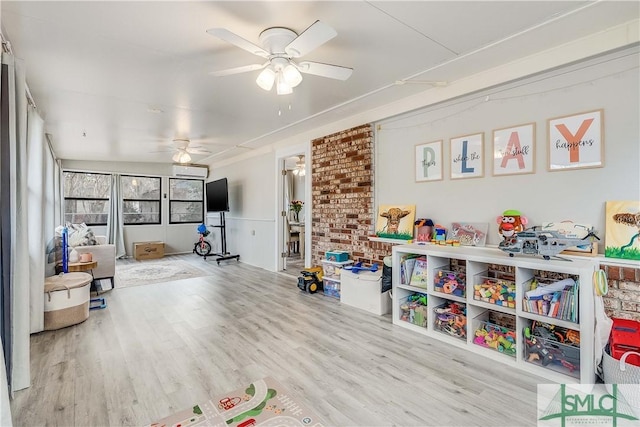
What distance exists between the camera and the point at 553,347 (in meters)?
2.24

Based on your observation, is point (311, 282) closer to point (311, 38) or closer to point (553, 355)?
point (553, 355)

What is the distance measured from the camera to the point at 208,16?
2.03 metres

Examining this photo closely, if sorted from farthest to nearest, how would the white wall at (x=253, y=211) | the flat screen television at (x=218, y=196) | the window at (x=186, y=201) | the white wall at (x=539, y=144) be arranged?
the window at (x=186, y=201) < the flat screen television at (x=218, y=196) < the white wall at (x=253, y=211) < the white wall at (x=539, y=144)

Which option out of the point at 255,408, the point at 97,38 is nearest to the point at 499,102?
the point at 255,408

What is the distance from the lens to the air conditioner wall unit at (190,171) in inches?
320

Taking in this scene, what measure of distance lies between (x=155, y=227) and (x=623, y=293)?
8971 mm

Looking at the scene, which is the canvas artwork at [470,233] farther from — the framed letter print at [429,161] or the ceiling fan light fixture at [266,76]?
the ceiling fan light fixture at [266,76]

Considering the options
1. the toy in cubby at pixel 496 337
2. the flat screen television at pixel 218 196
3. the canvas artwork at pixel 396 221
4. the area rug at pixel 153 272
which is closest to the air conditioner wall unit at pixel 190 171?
the flat screen television at pixel 218 196

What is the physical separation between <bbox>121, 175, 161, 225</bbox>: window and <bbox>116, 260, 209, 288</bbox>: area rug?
1.66 m

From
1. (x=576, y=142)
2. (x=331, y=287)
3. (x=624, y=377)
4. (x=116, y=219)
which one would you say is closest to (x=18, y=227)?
(x=331, y=287)

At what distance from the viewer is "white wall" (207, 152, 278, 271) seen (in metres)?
6.02

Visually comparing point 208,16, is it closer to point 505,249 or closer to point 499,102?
point 499,102

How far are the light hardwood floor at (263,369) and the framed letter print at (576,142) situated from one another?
5.38 ft

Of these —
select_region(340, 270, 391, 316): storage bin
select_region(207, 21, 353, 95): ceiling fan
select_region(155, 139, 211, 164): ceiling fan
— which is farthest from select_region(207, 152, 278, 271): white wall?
select_region(207, 21, 353, 95): ceiling fan
